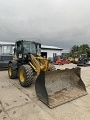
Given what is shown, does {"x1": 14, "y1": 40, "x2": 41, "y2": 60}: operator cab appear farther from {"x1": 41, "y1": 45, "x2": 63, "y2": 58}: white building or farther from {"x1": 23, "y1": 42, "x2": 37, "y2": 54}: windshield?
{"x1": 41, "y1": 45, "x2": 63, "y2": 58}: white building

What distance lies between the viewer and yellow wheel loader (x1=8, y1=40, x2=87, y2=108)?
4045 millimetres

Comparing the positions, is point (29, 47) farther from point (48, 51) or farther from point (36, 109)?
point (48, 51)

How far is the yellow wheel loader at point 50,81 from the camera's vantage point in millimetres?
4045

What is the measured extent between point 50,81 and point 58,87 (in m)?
0.44

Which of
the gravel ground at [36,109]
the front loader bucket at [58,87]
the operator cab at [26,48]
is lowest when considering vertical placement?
the gravel ground at [36,109]

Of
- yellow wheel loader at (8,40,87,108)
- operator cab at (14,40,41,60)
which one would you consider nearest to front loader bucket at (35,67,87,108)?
yellow wheel loader at (8,40,87,108)

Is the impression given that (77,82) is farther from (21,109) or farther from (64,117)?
(21,109)

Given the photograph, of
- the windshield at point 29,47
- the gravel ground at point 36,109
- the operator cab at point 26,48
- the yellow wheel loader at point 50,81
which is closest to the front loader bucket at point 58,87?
the yellow wheel loader at point 50,81

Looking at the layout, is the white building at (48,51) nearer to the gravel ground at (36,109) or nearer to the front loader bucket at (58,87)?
the front loader bucket at (58,87)

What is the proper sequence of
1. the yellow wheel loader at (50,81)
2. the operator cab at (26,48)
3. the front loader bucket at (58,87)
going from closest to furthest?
the front loader bucket at (58,87)
the yellow wheel loader at (50,81)
the operator cab at (26,48)

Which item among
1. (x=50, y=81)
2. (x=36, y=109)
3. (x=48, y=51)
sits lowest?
(x=36, y=109)

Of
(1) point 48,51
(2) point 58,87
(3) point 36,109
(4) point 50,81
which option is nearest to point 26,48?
(4) point 50,81

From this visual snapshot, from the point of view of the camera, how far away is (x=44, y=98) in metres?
3.91

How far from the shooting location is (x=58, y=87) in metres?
4.63
